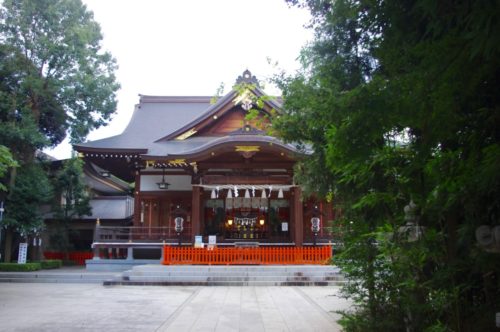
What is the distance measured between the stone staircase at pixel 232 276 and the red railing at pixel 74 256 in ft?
35.9

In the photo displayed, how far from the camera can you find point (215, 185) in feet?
61.1

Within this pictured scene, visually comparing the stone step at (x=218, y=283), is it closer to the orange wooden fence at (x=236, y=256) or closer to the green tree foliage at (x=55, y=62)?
Result: the orange wooden fence at (x=236, y=256)

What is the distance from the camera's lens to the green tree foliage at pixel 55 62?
831 inches

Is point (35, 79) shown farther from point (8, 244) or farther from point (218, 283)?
point (218, 283)

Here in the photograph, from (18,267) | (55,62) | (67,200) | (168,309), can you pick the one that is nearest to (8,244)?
(18,267)

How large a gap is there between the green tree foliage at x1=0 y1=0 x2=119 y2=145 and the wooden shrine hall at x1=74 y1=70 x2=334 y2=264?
3.12m

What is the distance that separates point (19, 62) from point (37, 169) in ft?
17.0

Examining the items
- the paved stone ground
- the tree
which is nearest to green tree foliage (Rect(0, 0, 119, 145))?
the tree

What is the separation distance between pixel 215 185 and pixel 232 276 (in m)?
4.63

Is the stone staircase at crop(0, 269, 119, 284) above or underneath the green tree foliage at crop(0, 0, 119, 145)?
underneath

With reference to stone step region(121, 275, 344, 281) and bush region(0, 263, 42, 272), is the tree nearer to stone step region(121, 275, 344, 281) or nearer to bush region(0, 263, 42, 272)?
bush region(0, 263, 42, 272)

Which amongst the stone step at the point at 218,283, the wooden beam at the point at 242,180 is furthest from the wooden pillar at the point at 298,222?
the stone step at the point at 218,283

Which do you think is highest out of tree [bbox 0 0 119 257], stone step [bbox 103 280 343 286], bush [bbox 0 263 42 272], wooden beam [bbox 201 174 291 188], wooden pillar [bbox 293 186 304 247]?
tree [bbox 0 0 119 257]

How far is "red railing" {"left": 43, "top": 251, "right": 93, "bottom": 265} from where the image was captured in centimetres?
2481
